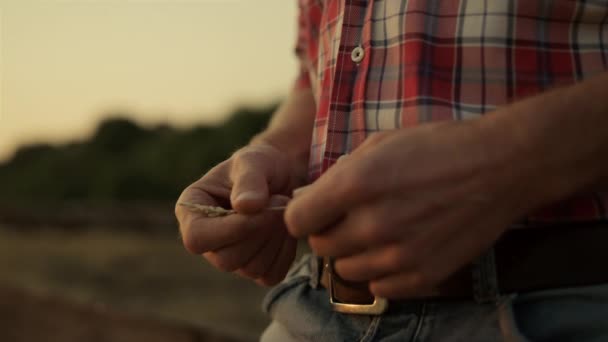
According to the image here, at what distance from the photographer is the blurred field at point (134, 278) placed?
4.95 meters

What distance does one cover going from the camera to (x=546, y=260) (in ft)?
3.00

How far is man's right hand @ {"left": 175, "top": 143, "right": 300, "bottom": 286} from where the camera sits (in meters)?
1.06

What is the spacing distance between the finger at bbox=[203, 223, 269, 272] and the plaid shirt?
20 centimetres

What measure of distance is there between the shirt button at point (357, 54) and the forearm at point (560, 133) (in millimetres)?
354

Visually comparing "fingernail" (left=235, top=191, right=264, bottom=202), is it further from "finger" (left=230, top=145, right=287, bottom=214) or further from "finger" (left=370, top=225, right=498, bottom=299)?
"finger" (left=370, top=225, right=498, bottom=299)

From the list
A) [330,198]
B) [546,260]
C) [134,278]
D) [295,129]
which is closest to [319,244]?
[330,198]

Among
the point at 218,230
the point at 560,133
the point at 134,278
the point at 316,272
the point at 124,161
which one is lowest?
the point at 124,161

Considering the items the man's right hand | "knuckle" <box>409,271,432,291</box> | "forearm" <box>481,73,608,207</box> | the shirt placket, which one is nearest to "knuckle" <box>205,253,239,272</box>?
the man's right hand

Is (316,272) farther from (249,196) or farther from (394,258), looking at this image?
(394,258)

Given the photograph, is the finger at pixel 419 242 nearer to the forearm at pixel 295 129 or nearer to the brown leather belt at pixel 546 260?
the brown leather belt at pixel 546 260

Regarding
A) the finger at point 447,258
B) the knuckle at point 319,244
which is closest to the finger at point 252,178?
the knuckle at point 319,244

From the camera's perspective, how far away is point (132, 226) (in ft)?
32.7

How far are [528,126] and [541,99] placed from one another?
0.16 ft

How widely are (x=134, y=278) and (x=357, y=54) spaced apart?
6.54m
